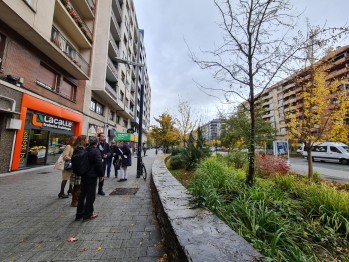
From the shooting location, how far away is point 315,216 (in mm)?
3549

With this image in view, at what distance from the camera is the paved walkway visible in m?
2.60

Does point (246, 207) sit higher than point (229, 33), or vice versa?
point (229, 33)

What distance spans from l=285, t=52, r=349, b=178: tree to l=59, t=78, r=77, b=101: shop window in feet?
46.0

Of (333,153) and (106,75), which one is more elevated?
(106,75)

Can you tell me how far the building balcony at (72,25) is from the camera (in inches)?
448

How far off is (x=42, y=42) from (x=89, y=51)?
674 cm

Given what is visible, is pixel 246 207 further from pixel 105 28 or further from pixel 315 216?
pixel 105 28

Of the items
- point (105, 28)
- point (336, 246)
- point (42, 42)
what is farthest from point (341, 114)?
point (105, 28)

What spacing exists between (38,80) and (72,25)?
511cm

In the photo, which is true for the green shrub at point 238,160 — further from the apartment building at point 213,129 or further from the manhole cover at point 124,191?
the manhole cover at point 124,191

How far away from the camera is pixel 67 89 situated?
44.0 feet

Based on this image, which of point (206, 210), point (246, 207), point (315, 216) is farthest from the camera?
point (315, 216)

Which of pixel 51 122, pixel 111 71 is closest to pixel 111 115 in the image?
pixel 111 71

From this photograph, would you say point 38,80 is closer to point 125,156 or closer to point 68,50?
point 68,50
